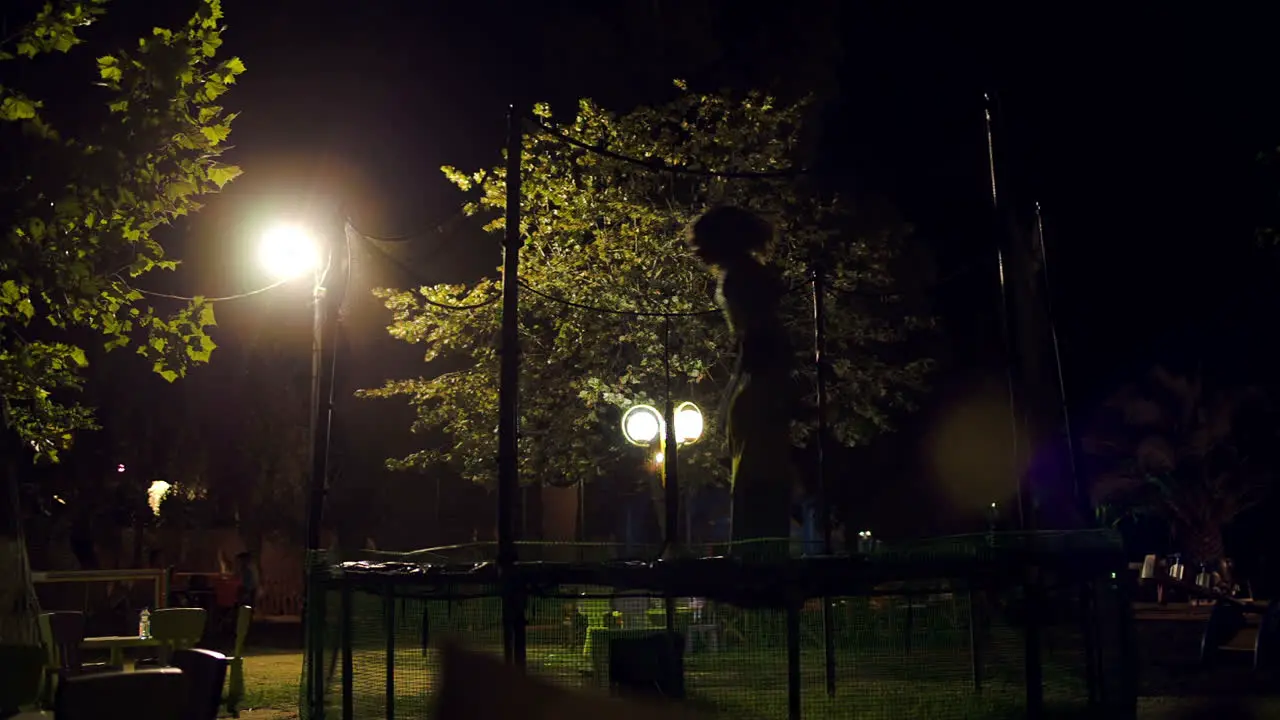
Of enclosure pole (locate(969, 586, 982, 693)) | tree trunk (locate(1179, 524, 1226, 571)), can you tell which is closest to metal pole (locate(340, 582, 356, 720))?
enclosure pole (locate(969, 586, 982, 693))

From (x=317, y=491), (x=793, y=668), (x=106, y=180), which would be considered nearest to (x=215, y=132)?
(x=106, y=180)

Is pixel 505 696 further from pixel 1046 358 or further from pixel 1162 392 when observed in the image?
pixel 1162 392

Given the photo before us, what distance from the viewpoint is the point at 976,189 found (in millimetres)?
26609

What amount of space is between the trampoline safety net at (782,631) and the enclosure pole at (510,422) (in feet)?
0.41

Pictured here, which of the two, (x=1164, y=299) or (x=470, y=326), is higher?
(x=1164, y=299)

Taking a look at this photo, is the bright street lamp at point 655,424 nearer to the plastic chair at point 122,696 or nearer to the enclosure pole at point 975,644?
the enclosure pole at point 975,644

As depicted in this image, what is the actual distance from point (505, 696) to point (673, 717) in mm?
379

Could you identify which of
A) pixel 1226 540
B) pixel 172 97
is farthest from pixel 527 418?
pixel 1226 540

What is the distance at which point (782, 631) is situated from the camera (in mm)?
10617

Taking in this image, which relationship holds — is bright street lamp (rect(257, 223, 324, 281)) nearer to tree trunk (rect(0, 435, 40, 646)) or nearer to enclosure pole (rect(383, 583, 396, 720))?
tree trunk (rect(0, 435, 40, 646))

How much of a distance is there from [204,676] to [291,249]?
5595mm

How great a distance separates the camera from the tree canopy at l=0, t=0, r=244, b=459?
988 cm

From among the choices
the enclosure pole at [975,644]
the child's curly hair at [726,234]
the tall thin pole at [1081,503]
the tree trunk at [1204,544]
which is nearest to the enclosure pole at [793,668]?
the child's curly hair at [726,234]

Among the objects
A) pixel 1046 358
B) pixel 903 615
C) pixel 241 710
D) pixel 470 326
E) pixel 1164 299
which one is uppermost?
pixel 1164 299
